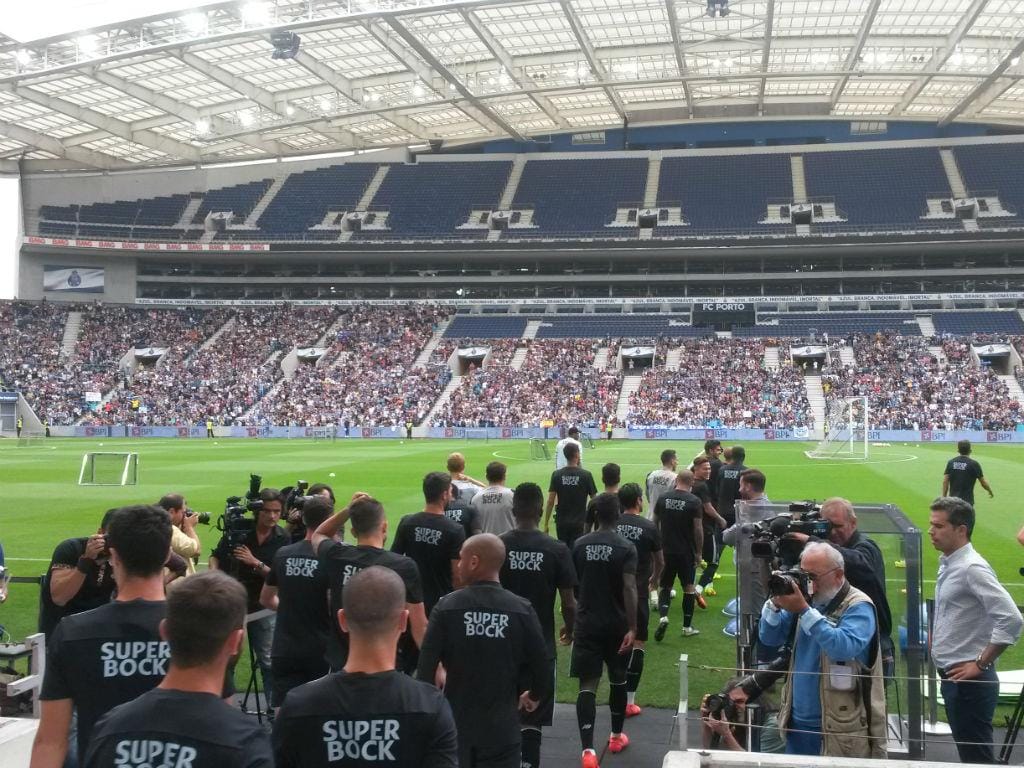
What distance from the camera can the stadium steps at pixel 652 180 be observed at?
67188 millimetres

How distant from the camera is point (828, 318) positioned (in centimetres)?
6038

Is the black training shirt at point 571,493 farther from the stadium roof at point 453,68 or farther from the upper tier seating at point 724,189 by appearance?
the upper tier seating at point 724,189

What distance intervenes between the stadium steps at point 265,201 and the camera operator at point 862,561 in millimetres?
66849

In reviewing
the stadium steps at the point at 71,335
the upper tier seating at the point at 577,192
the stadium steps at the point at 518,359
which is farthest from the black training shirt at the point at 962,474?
the stadium steps at the point at 71,335

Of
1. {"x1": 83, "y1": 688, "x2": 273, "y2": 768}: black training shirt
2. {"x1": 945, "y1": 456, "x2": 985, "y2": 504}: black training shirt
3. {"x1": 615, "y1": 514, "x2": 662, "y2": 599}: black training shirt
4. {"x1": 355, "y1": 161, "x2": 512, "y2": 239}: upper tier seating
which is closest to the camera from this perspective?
{"x1": 83, "y1": 688, "x2": 273, "y2": 768}: black training shirt

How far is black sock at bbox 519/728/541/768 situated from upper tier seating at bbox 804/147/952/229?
6143 centimetres

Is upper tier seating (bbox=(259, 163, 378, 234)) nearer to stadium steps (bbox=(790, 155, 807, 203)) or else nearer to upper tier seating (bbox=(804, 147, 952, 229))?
stadium steps (bbox=(790, 155, 807, 203))

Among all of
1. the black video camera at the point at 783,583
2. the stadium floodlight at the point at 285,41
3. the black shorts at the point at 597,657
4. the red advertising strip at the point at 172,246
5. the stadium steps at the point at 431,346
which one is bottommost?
the black shorts at the point at 597,657

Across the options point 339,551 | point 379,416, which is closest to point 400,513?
point 339,551

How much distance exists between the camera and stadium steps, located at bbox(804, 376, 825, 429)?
49062 millimetres

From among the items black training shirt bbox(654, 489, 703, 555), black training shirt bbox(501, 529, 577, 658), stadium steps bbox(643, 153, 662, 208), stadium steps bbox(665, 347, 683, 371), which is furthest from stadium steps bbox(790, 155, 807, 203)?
black training shirt bbox(501, 529, 577, 658)

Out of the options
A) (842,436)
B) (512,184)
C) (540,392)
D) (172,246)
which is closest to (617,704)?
(842,436)

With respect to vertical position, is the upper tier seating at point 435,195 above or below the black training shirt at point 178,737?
above

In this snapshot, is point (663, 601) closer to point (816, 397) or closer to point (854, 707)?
point (854, 707)
